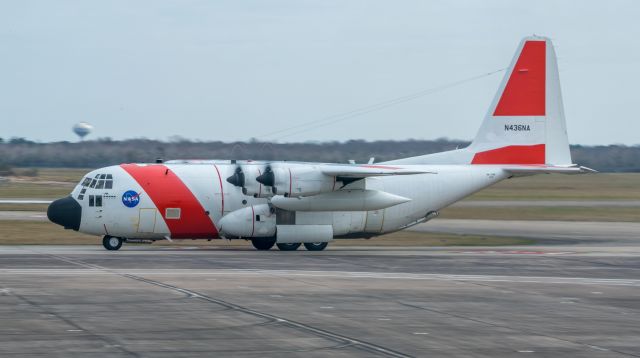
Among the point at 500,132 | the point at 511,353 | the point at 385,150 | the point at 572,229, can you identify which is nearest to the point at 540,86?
the point at 500,132

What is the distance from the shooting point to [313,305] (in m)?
19.2

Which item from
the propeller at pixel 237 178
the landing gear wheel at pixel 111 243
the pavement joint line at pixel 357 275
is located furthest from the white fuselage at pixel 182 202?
the pavement joint line at pixel 357 275

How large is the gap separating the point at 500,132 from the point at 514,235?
23.5 ft

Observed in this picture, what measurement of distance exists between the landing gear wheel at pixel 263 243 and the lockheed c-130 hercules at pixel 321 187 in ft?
0.17

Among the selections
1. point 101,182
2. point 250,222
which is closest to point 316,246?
point 250,222

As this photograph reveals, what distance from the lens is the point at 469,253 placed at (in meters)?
33.2

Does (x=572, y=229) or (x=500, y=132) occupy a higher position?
(x=500, y=132)

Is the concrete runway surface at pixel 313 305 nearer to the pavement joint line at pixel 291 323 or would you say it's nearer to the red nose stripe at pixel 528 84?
the pavement joint line at pixel 291 323

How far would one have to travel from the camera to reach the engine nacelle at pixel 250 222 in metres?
32.9

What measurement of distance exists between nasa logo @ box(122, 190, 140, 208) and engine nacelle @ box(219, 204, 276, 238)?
3.05m

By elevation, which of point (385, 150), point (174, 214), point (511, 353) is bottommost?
point (511, 353)

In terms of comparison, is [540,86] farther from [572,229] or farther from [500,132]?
[572,229]

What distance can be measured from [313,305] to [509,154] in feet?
64.1

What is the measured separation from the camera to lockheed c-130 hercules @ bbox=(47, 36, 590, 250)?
3244 cm
